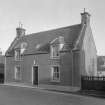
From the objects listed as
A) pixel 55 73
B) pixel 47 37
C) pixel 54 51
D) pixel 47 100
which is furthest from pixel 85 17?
pixel 47 100

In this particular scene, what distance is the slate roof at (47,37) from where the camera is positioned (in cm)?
2280

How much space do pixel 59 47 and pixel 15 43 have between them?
12412 mm

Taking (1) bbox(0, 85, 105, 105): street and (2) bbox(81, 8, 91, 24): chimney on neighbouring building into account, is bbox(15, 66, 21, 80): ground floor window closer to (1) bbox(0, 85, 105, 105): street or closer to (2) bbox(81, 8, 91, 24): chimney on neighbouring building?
(1) bbox(0, 85, 105, 105): street

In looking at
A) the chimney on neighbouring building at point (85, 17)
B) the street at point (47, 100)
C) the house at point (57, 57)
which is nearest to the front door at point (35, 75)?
the house at point (57, 57)

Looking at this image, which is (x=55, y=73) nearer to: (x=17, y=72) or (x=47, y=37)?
(x=47, y=37)

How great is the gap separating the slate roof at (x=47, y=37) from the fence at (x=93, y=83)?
520 cm

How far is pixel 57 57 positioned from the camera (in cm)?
2248

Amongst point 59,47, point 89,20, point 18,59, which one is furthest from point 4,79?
point 89,20

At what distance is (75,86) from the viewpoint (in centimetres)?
2036

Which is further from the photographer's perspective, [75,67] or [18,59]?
[18,59]

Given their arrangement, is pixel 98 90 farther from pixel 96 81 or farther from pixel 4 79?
pixel 4 79

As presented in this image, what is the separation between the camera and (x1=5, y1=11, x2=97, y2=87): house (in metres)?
21.0

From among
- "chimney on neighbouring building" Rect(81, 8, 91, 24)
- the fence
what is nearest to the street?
the fence

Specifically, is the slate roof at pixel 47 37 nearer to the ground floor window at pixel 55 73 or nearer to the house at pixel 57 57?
the house at pixel 57 57
